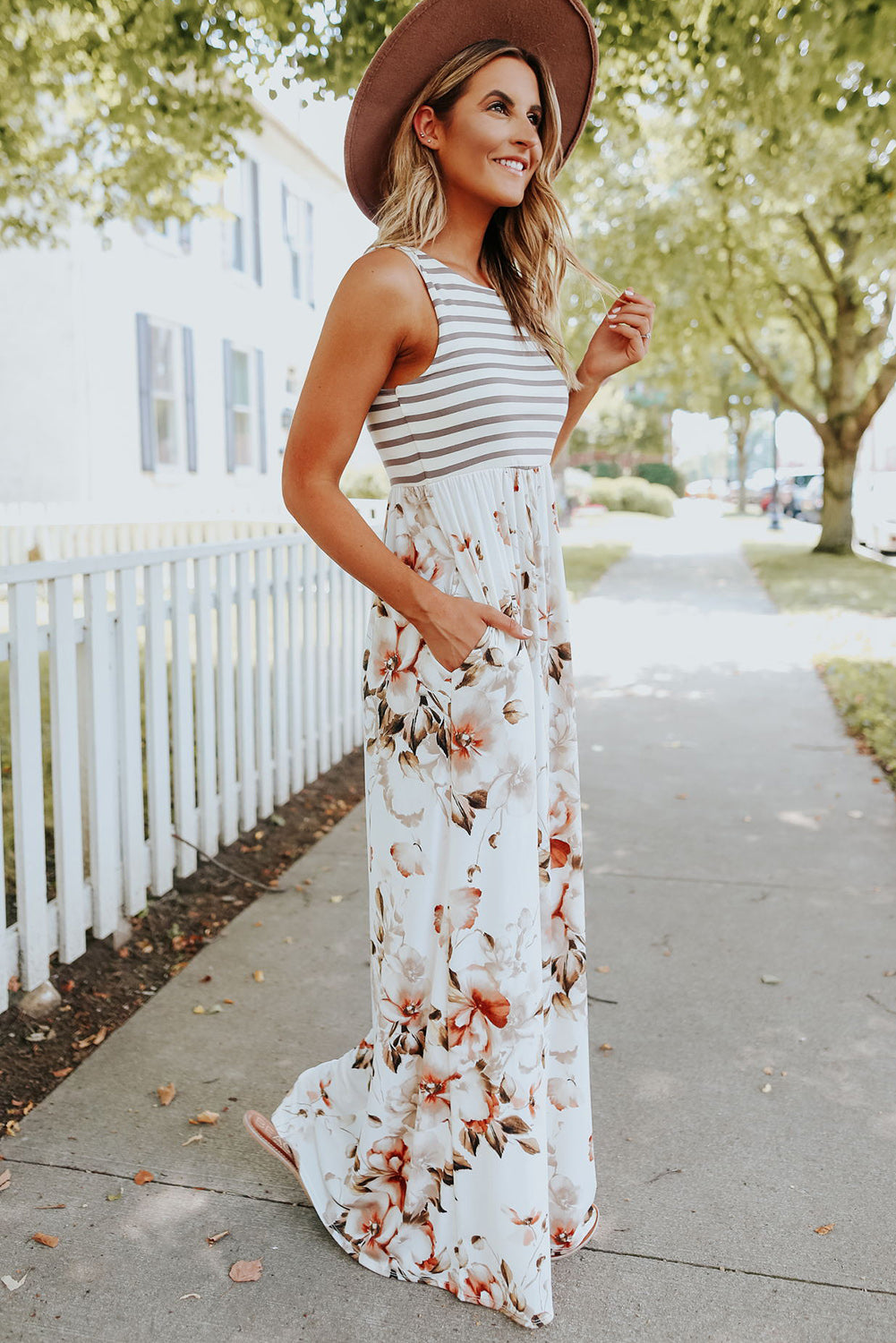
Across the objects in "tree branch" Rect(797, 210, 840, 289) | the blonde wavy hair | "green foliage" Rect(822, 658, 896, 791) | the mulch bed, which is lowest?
the mulch bed

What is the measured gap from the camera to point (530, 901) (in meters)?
2.12

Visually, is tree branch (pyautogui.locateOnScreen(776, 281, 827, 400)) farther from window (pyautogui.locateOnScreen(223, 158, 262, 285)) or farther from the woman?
the woman

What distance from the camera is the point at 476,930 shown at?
2109mm

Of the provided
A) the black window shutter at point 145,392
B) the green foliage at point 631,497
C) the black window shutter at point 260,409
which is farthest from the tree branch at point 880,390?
the green foliage at point 631,497

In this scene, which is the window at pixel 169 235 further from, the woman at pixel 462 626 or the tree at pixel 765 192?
the woman at pixel 462 626

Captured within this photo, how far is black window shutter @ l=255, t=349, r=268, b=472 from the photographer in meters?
17.5

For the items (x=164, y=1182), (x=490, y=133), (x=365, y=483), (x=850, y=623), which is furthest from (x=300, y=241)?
(x=164, y=1182)

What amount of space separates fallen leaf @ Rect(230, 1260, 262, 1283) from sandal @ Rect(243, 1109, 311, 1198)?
210 mm

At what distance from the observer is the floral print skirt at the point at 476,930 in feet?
6.91

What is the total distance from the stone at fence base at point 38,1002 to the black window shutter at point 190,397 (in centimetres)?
1248

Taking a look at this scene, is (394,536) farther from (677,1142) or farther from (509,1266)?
(677,1142)

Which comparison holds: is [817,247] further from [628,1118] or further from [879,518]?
[628,1118]

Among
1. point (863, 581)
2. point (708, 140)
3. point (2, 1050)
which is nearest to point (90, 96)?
point (708, 140)

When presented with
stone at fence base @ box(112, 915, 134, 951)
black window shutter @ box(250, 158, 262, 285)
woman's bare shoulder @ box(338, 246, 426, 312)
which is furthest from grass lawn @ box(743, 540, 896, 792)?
black window shutter @ box(250, 158, 262, 285)
